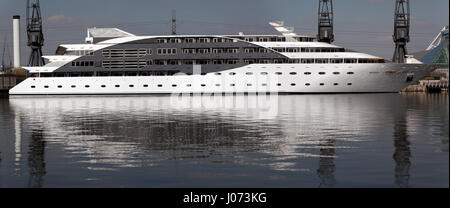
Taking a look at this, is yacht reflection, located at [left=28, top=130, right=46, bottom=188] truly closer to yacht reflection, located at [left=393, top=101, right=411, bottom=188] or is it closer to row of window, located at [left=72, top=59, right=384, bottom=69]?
yacht reflection, located at [left=393, top=101, right=411, bottom=188]

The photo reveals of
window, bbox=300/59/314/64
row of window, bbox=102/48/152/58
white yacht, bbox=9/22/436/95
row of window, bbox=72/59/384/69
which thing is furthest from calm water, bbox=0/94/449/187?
row of window, bbox=102/48/152/58

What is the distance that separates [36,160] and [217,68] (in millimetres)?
53872

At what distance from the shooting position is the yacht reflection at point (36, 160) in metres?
13.5

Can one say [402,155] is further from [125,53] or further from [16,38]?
[16,38]

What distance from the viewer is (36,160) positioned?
16.7 m

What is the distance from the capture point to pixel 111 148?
19.0m

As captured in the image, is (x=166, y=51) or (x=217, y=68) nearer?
(x=217, y=68)

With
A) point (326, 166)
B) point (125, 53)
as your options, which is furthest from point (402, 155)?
point (125, 53)

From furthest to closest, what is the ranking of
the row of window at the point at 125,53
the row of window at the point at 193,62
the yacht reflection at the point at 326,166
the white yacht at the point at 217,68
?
the row of window at the point at 125,53, the row of window at the point at 193,62, the white yacht at the point at 217,68, the yacht reflection at the point at 326,166

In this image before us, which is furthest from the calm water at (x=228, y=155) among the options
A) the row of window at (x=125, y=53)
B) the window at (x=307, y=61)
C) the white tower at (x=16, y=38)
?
the white tower at (x=16, y=38)

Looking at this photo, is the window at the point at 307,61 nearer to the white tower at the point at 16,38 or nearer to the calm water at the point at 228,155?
the calm water at the point at 228,155

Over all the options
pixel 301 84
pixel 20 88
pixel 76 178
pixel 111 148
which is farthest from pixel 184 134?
pixel 20 88

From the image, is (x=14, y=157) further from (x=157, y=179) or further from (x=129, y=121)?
(x=129, y=121)

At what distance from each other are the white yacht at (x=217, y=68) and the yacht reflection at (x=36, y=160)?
152 feet
